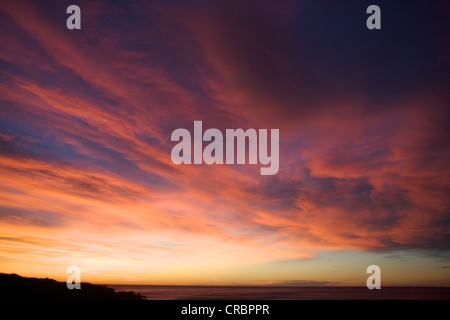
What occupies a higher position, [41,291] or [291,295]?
[41,291]

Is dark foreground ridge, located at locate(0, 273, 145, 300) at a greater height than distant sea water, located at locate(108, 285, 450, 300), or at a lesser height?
greater

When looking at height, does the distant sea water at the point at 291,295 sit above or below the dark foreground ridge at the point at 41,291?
below

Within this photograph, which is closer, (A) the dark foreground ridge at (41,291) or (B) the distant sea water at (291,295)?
(A) the dark foreground ridge at (41,291)

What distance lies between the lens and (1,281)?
2039 cm

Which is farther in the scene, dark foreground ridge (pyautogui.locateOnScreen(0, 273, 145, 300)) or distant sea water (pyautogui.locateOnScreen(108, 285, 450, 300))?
distant sea water (pyautogui.locateOnScreen(108, 285, 450, 300))

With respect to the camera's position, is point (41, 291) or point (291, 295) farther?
point (291, 295)
